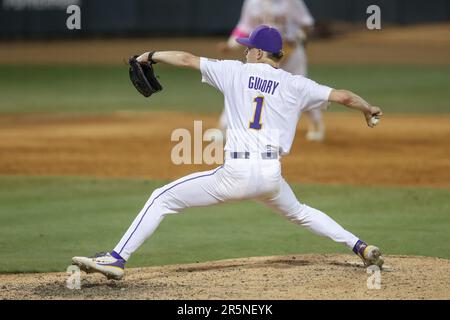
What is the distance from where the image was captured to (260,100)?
6660mm

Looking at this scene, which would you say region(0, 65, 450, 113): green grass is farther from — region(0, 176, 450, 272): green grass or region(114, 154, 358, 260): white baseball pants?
region(114, 154, 358, 260): white baseball pants

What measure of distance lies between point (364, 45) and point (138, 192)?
21832 mm

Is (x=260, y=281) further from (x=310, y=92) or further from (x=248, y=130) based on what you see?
(x=310, y=92)

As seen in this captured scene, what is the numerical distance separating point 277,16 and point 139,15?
56.3 feet

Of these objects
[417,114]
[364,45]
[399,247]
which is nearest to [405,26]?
[364,45]

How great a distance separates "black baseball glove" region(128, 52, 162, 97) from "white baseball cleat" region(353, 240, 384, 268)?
188 centimetres

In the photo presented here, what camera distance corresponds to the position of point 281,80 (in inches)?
264

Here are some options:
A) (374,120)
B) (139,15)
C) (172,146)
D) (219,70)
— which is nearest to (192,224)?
(219,70)

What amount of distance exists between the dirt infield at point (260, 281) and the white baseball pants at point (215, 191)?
1.26 feet

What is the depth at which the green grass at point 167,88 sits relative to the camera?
19.5 metres

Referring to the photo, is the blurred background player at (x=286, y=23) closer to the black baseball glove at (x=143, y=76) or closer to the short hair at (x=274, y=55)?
the black baseball glove at (x=143, y=76)

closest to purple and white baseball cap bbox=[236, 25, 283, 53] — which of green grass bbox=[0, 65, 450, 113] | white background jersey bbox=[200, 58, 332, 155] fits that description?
white background jersey bbox=[200, 58, 332, 155]

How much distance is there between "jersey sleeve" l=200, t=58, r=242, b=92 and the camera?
671 cm

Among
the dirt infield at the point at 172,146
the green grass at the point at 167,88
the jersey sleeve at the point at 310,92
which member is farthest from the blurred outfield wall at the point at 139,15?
the jersey sleeve at the point at 310,92
